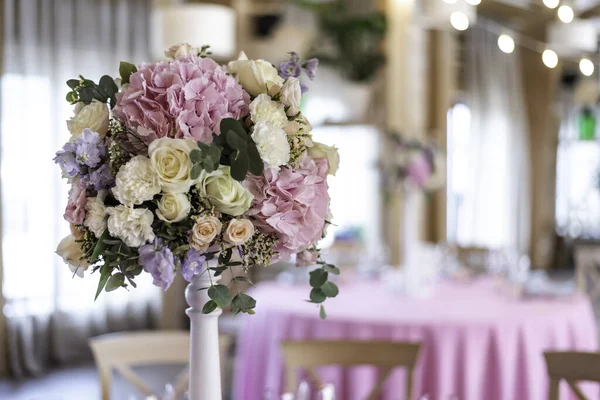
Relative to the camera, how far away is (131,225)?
114cm

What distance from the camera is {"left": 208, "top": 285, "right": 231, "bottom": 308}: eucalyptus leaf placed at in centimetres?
121

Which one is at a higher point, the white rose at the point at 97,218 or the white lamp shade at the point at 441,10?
the white lamp shade at the point at 441,10

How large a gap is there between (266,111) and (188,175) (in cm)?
18

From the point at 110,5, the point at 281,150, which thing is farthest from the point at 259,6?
the point at 281,150

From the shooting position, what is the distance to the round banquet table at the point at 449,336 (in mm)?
2834

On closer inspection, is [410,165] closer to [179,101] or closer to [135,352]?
[135,352]

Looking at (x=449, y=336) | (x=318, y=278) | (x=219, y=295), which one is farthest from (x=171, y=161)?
(x=449, y=336)

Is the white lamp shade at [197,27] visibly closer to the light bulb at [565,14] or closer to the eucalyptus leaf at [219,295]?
the light bulb at [565,14]

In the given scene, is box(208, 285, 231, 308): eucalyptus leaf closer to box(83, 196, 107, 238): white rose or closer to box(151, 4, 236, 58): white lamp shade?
box(83, 196, 107, 238): white rose

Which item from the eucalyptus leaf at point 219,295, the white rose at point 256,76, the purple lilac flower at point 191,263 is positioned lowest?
the eucalyptus leaf at point 219,295

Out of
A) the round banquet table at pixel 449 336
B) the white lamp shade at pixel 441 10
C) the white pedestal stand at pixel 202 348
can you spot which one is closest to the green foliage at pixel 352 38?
the white lamp shade at pixel 441 10

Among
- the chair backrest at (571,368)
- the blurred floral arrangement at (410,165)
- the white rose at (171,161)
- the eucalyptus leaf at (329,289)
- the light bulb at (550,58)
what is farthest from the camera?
the blurred floral arrangement at (410,165)

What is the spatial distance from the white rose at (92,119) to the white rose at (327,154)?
369mm

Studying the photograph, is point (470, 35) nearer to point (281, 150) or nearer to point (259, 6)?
point (259, 6)
